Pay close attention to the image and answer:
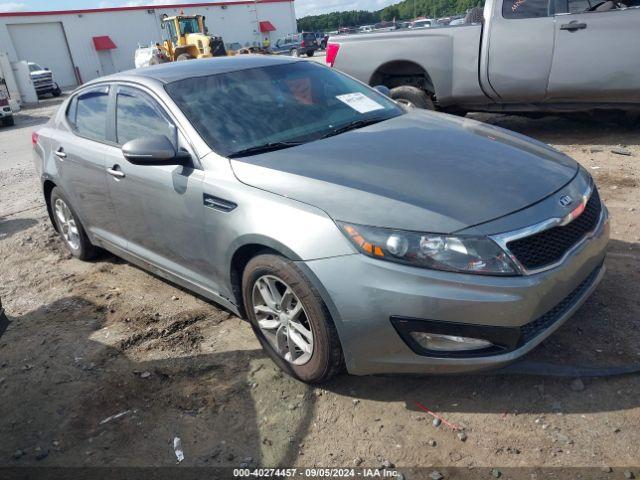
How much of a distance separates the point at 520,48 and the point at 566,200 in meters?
4.65

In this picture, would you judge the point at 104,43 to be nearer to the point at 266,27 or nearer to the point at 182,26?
the point at 182,26

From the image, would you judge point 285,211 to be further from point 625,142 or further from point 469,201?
point 625,142

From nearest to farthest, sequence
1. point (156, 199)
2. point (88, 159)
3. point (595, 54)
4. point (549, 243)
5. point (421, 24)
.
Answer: point (549, 243) < point (156, 199) < point (88, 159) < point (595, 54) < point (421, 24)

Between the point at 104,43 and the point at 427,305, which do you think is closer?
the point at 427,305

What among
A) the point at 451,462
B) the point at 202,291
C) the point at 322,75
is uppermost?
the point at 322,75

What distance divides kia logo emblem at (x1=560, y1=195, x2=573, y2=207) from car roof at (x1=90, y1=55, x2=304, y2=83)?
2298 mm

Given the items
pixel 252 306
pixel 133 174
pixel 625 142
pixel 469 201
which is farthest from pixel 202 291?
pixel 625 142

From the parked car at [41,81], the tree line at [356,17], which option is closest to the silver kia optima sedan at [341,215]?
the parked car at [41,81]

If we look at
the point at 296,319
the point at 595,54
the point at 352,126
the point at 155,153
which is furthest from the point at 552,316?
the point at 595,54

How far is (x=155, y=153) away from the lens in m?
3.06

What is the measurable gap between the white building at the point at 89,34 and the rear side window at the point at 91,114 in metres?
36.3

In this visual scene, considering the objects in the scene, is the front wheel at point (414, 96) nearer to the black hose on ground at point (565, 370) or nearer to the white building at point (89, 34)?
the black hose on ground at point (565, 370)

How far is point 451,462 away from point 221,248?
1.60m

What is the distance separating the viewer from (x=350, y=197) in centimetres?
254
